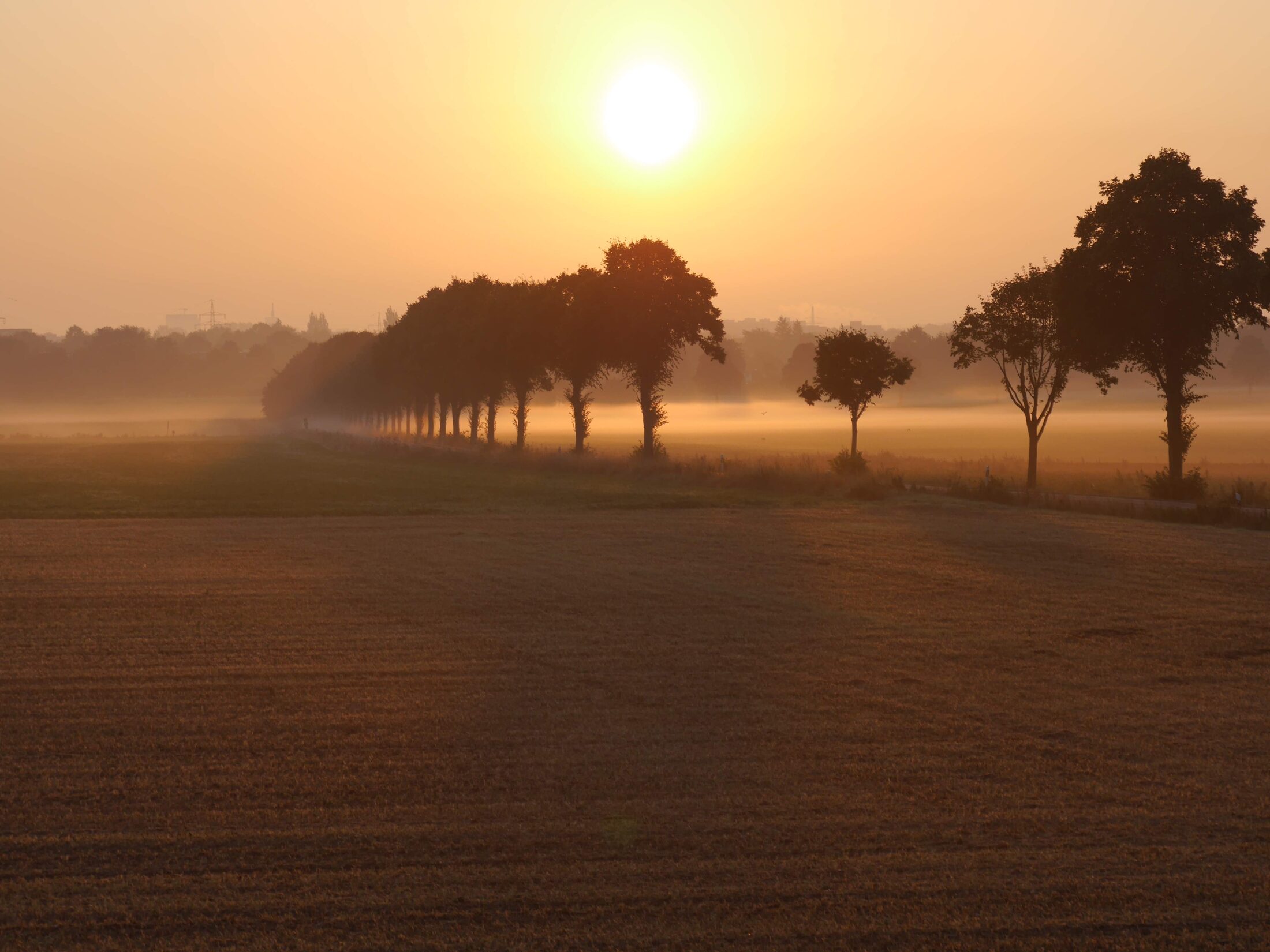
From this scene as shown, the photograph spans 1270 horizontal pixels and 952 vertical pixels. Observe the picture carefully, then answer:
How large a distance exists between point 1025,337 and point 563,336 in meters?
26.1

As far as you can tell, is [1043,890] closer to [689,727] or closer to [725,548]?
[689,727]

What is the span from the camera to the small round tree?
5791 centimetres

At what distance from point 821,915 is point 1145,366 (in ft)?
127

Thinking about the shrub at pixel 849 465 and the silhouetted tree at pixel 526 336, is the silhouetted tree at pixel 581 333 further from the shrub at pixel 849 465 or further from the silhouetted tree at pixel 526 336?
the shrub at pixel 849 465

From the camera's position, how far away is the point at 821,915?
7.28 m

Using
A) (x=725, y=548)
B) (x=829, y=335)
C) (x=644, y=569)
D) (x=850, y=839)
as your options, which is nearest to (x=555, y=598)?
(x=644, y=569)

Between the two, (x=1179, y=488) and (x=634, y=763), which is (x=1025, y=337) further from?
(x=634, y=763)

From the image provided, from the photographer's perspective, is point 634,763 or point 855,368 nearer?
point 634,763

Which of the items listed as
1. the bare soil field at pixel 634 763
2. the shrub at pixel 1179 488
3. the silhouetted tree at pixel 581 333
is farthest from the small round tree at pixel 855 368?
the bare soil field at pixel 634 763

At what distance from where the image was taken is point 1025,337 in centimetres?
4675

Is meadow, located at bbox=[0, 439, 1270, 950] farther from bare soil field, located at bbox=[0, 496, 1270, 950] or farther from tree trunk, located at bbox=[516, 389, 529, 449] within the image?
tree trunk, located at bbox=[516, 389, 529, 449]

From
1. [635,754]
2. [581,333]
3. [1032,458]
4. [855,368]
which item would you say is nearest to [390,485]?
[581,333]

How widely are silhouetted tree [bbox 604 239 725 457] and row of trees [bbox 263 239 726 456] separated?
0.05 meters

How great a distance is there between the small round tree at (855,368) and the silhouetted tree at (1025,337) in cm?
939
